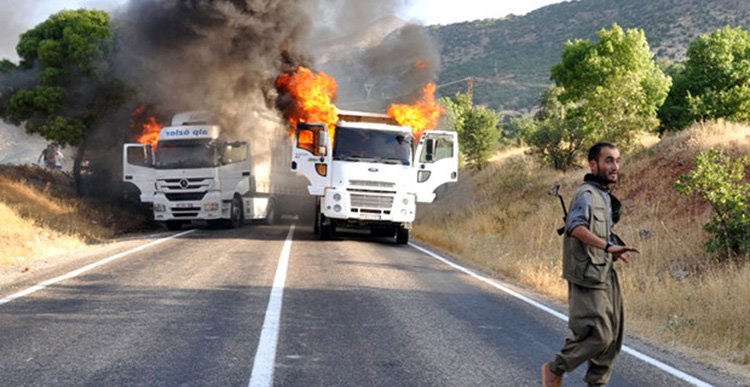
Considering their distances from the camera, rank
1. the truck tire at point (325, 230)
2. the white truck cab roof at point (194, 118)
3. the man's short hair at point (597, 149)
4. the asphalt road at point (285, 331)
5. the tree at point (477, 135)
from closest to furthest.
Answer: the man's short hair at point (597, 149), the asphalt road at point (285, 331), the truck tire at point (325, 230), the white truck cab roof at point (194, 118), the tree at point (477, 135)

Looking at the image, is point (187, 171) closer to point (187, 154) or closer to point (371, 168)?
point (187, 154)

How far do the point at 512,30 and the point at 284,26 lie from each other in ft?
244

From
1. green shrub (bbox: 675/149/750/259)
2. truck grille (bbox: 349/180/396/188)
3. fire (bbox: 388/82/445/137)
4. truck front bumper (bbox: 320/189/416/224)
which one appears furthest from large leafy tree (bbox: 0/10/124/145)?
green shrub (bbox: 675/149/750/259)

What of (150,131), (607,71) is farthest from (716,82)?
(150,131)

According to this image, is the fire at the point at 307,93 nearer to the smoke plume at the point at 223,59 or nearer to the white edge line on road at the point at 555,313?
the smoke plume at the point at 223,59

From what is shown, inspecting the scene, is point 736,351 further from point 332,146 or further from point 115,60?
point 115,60

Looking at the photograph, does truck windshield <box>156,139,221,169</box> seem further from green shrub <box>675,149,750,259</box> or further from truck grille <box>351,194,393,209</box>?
green shrub <box>675,149,750,259</box>

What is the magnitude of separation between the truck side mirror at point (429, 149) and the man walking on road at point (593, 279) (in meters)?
12.0

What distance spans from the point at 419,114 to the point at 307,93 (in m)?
4.64

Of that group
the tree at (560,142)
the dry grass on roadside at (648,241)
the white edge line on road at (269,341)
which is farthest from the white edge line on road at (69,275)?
the tree at (560,142)

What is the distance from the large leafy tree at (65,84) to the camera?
78.7ft

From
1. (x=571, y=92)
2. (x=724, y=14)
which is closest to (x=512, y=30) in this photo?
(x=724, y=14)

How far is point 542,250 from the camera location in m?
15.9

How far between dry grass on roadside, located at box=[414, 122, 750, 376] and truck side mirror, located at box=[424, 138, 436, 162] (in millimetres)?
2409
